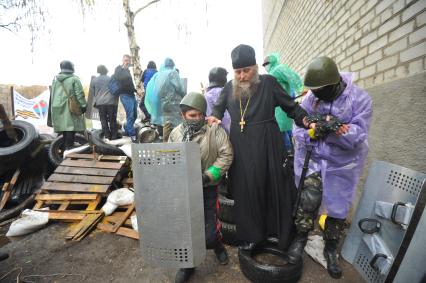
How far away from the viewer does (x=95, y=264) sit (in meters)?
2.75

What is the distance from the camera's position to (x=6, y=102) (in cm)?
1255

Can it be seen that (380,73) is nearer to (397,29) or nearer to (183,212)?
(397,29)

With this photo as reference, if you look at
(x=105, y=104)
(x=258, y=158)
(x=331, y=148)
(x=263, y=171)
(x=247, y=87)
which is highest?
(x=247, y=87)

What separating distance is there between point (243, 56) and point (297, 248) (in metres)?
1.87

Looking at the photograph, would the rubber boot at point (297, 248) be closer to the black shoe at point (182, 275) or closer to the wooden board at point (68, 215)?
the black shoe at point (182, 275)

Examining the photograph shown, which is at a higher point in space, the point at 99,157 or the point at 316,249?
the point at 99,157

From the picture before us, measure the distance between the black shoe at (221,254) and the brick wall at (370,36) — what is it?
2.42 meters

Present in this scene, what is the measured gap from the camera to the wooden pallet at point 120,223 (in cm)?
333

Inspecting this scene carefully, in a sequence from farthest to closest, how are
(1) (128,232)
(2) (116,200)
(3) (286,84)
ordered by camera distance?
(2) (116,200)
(3) (286,84)
(1) (128,232)

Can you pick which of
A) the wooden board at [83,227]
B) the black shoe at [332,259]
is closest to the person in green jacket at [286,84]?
the black shoe at [332,259]

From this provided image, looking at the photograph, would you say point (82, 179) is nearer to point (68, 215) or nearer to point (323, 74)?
point (68, 215)

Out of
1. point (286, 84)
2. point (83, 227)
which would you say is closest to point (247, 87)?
point (286, 84)

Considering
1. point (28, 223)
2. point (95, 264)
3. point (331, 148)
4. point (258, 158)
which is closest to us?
point (331, 148)

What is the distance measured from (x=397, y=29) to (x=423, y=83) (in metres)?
0.63
